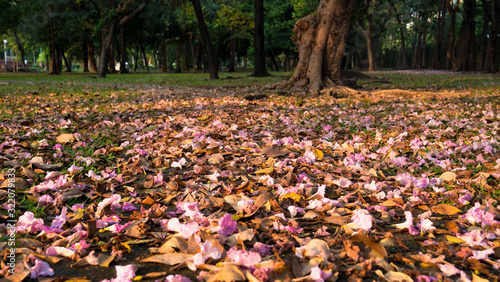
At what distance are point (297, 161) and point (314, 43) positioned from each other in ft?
27.2

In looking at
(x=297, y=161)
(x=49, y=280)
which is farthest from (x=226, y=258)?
(x=297, y=161)

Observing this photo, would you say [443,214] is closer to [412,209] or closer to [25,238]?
[412,209]

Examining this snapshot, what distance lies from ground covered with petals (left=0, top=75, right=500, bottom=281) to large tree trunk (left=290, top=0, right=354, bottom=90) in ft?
19.5

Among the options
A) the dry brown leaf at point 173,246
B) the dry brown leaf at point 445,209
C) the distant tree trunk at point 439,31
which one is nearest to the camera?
the dry brown leaf at point 173,246

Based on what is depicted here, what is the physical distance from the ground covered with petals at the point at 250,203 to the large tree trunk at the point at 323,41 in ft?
19.5

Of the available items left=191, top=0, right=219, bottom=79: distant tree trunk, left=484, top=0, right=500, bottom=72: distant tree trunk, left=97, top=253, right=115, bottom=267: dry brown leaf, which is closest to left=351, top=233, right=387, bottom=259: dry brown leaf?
left=97, top=253, right=115, bottom=267: dry brown leaf

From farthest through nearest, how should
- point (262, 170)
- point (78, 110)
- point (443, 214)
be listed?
point (78, 110)
point (262, 170)
point (443, 214)

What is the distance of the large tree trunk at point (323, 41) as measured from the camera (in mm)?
10719

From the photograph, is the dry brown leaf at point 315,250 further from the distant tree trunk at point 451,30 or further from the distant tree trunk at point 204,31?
the distant tree trunk at point 451,30

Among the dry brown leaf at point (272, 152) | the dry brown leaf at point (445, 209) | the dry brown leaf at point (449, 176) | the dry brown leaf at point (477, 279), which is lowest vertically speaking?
the dry brown leaf at point (477, 279)

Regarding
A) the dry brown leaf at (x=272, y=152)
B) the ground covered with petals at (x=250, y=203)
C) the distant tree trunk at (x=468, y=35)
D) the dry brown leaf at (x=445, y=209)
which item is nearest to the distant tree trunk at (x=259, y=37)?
the distant tree trunk at (x=468, y=35)

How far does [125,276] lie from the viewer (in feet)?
5.29

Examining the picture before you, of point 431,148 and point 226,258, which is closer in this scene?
point 226,258

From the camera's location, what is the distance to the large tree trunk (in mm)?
10719
